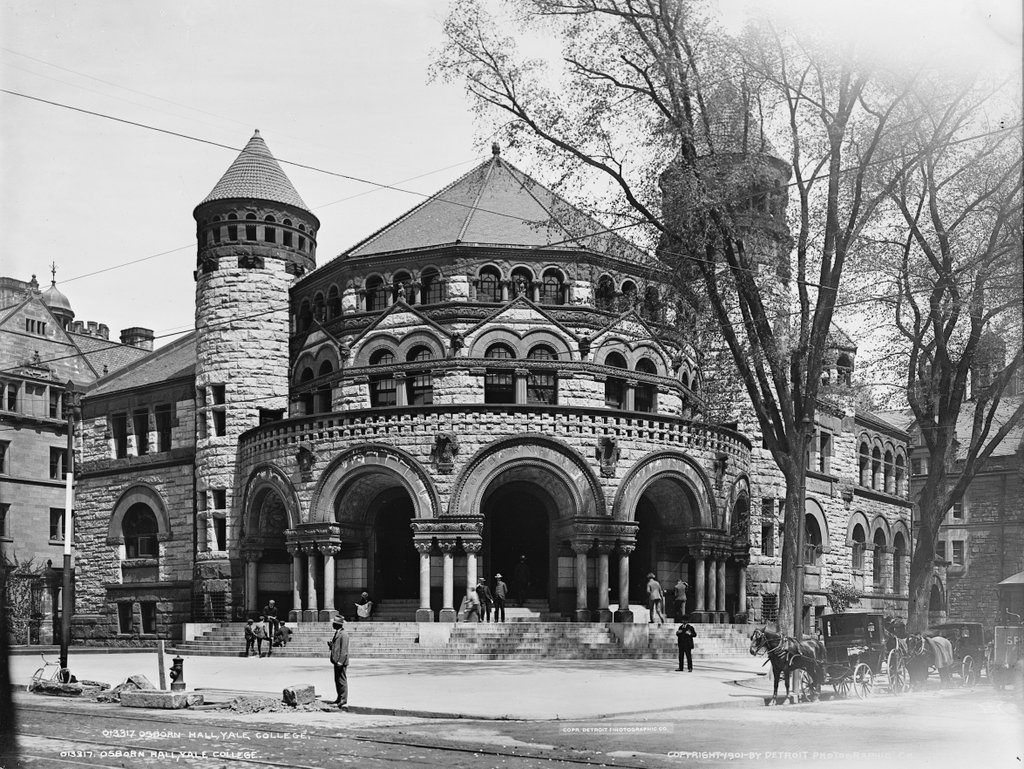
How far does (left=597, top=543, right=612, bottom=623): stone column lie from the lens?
34.4 meters

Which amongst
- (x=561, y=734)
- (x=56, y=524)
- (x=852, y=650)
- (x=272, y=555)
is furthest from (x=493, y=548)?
(x=56, y=524)

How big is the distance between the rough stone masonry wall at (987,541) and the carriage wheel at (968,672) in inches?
1451

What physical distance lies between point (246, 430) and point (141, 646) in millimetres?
9129

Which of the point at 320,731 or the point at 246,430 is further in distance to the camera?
the point at 246,430

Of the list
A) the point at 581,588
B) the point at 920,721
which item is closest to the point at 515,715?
the point at 920,721

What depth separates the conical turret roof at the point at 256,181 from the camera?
42.2 meters

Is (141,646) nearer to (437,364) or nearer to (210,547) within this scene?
(210,547)

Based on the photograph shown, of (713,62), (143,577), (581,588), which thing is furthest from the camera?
(143,577)

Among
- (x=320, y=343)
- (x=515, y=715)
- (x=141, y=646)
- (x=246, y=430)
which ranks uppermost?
(x=320, y=343)

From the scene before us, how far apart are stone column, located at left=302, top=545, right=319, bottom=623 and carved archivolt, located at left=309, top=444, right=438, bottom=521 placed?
0.97 meters

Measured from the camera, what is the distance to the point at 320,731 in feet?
50.7

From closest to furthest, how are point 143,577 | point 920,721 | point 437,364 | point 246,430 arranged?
point 920,721
point 437,364
point 246,430
point 143,577

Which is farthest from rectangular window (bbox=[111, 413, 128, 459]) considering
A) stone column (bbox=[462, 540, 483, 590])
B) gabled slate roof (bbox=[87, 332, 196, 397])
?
stone column (bbox=[462, 540, 483, 590])

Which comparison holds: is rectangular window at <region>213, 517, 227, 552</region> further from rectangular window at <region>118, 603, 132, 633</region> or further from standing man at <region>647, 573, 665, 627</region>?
standing man at <region>647, 573, 665, 627</region>
